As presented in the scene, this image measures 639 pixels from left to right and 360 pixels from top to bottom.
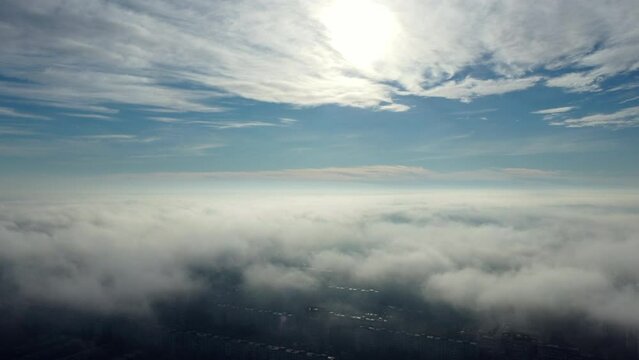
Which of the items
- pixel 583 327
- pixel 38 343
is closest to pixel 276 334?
pixel 38 343

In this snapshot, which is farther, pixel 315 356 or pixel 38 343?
pixel 38 343

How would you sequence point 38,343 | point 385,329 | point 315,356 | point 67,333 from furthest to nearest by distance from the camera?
point 385,329
point 67,333
point 38,343
point 315,356

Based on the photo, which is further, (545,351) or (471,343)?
(471,343)

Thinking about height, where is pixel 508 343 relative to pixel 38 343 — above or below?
above

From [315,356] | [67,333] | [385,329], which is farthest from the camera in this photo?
[385,329]

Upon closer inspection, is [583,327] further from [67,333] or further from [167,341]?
[67,333]

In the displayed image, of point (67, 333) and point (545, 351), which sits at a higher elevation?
point (545, 351)

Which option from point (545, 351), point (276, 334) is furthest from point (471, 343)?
point (276, 334)

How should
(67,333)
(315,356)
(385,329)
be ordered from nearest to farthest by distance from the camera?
(315,356) < (67,333) < (385,329)

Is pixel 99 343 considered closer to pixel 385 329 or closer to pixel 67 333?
pixel 67 333
